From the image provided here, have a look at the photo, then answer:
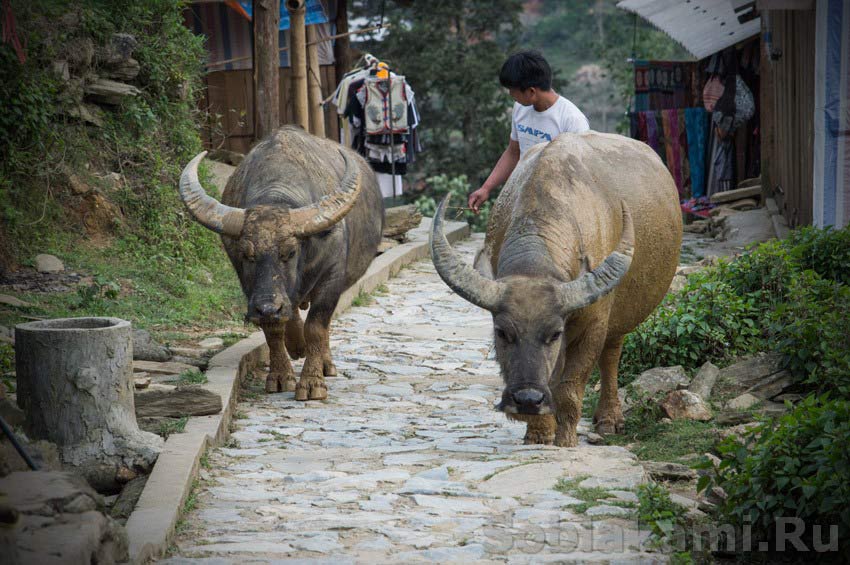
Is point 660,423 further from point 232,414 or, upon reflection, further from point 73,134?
point 73,134

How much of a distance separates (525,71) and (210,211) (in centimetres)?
244

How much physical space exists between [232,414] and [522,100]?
2.92 metres

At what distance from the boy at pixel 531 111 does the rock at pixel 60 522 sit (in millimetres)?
3676

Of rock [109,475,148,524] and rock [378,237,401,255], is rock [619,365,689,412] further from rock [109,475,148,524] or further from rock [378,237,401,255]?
rock [378,237,401,255]

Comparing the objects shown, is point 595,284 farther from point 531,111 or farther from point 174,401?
point 174,401

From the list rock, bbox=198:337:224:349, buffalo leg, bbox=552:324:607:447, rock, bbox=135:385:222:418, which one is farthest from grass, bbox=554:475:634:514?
rock, bbox=198:337:224:349

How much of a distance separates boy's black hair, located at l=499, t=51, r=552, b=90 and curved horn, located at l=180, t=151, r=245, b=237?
209 cm

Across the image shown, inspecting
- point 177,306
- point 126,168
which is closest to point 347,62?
point 126,168

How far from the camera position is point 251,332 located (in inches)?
355

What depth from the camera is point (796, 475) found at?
4.21m

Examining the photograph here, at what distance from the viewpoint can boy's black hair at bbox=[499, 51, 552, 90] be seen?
6.76 metres

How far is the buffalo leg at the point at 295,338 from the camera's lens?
8.39 m

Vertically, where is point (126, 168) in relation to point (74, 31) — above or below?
below

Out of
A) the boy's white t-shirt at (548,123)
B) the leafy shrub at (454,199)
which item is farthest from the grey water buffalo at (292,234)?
the leafy shrub at (454,199)
